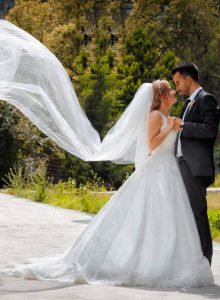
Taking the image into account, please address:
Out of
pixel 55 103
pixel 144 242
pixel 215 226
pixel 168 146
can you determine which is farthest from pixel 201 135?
pixel 215 226

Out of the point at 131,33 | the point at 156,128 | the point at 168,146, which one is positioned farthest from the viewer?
the point at 131,33

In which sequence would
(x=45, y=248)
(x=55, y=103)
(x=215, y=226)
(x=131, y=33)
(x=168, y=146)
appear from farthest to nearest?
(x=131, y=33) < (x=215, y=226) < (x=45, y=248) < (x=168, y=146) < (x=55, y=103)

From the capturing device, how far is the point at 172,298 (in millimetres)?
7109

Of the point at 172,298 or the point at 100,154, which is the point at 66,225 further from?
the point at 172,298

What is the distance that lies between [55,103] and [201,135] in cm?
134

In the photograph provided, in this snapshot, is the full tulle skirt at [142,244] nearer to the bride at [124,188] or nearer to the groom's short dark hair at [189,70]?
the bride at [124,188]

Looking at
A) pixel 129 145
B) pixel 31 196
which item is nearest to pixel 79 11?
pixel 31 196

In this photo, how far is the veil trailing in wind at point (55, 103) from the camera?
7863mm

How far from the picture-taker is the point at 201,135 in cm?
796

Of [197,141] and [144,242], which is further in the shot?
[197,141]

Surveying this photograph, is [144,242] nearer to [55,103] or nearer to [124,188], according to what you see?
[124,188]

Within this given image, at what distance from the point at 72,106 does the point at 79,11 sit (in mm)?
41201

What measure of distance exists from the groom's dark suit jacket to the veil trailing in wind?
43cm

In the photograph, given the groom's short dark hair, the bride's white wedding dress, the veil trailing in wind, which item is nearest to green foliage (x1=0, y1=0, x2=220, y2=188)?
the veil trailing in wind
